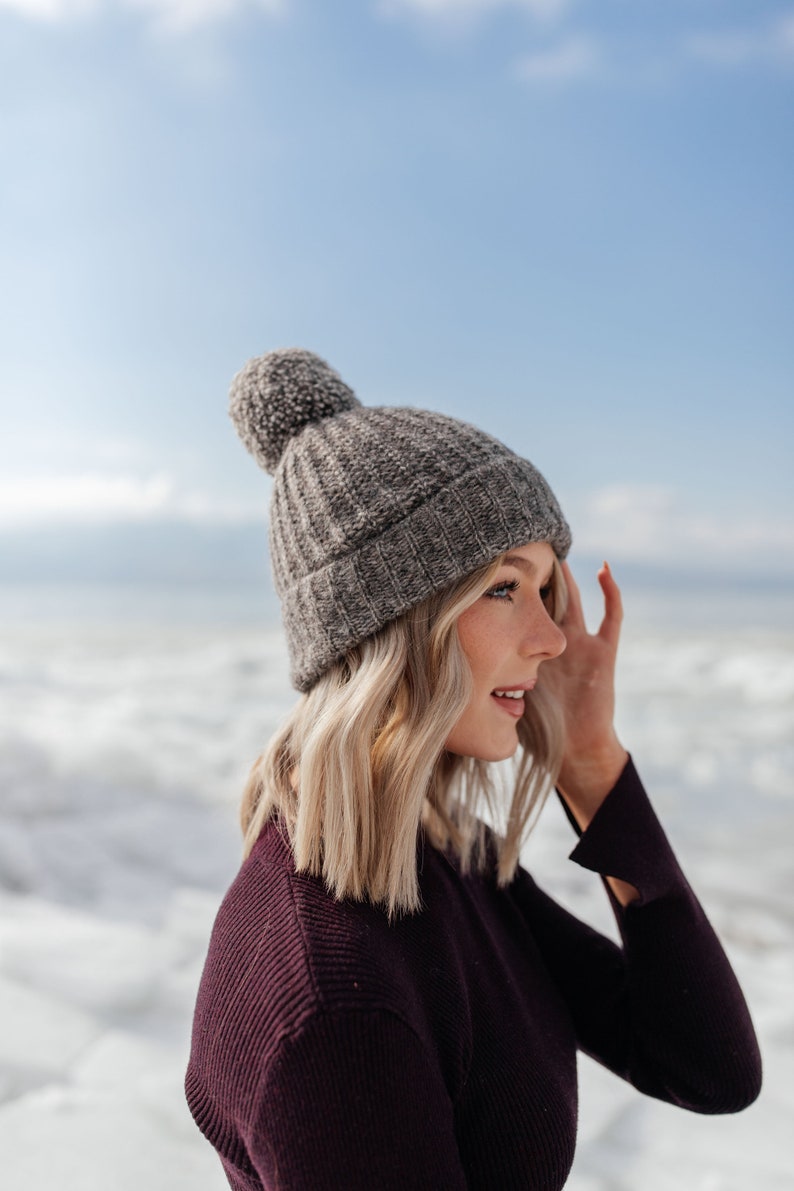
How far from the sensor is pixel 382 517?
3.76 ft

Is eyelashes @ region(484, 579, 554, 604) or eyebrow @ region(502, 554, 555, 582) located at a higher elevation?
eyebrow @ region(502, 554, 555, 582)

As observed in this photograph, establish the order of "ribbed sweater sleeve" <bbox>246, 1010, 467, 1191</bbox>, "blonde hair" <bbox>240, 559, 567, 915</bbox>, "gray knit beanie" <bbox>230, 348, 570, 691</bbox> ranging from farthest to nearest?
"gray knit beanie" <bbox>230, 348, 570, 691</bbox>, "blonde hair" <bbox>240, 559, 567, 915</bbox>, "ribbed sweater sleeve" <bbox>246, 1010, 467, 1191</bbox>

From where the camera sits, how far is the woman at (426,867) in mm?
827

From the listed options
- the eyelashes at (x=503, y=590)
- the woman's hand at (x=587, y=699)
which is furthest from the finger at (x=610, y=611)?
the eyelashes at (x=503, y=590)

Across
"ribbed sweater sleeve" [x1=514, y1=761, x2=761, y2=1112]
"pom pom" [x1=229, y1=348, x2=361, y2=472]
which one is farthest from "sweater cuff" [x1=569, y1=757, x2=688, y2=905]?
"pom pom" [x1=229, y1=348, x2=361, y2=472]

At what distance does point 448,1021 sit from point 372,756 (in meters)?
0.31

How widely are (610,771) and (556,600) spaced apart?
0.29m

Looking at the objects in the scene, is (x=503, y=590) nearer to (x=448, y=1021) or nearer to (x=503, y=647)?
(x=503, y=647)

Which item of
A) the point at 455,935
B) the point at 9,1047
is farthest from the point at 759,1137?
the point at 9,1047

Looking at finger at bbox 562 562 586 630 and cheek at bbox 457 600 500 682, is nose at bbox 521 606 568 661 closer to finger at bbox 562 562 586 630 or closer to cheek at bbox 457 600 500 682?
cheek at bbox 457 600 500 682

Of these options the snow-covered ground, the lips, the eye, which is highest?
the eye

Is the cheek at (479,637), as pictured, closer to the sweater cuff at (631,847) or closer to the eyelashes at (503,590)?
the eyelashes at (503,590)

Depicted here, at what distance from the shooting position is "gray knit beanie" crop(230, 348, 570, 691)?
114 cm

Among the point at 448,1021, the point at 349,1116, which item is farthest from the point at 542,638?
the point at 349,1116
